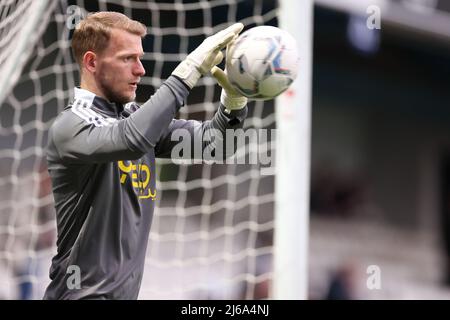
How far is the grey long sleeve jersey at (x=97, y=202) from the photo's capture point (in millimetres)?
2805

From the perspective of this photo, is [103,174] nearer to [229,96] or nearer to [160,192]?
[229,96]

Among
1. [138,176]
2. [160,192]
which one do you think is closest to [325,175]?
[160,192]

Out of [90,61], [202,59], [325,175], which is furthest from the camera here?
[325,175]

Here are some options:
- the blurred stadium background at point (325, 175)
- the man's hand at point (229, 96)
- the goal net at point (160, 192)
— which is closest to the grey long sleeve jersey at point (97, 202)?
the man's hand at point (229, 96)

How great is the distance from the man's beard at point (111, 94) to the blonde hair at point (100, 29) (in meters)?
0.11

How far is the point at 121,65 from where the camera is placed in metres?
2.93

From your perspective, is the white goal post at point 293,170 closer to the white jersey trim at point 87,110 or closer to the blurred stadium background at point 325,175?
the blurred stadium background at point 325,175

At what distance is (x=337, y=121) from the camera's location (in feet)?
42.6

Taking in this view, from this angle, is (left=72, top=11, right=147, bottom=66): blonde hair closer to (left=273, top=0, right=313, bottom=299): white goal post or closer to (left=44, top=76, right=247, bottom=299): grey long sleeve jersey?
(left=44, top=76, right=247, bottom=299): grey long sleeve jersey

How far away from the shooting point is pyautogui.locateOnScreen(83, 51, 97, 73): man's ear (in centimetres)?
297

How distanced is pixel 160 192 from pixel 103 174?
449cm

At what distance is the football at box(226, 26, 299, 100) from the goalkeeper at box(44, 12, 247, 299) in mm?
61
